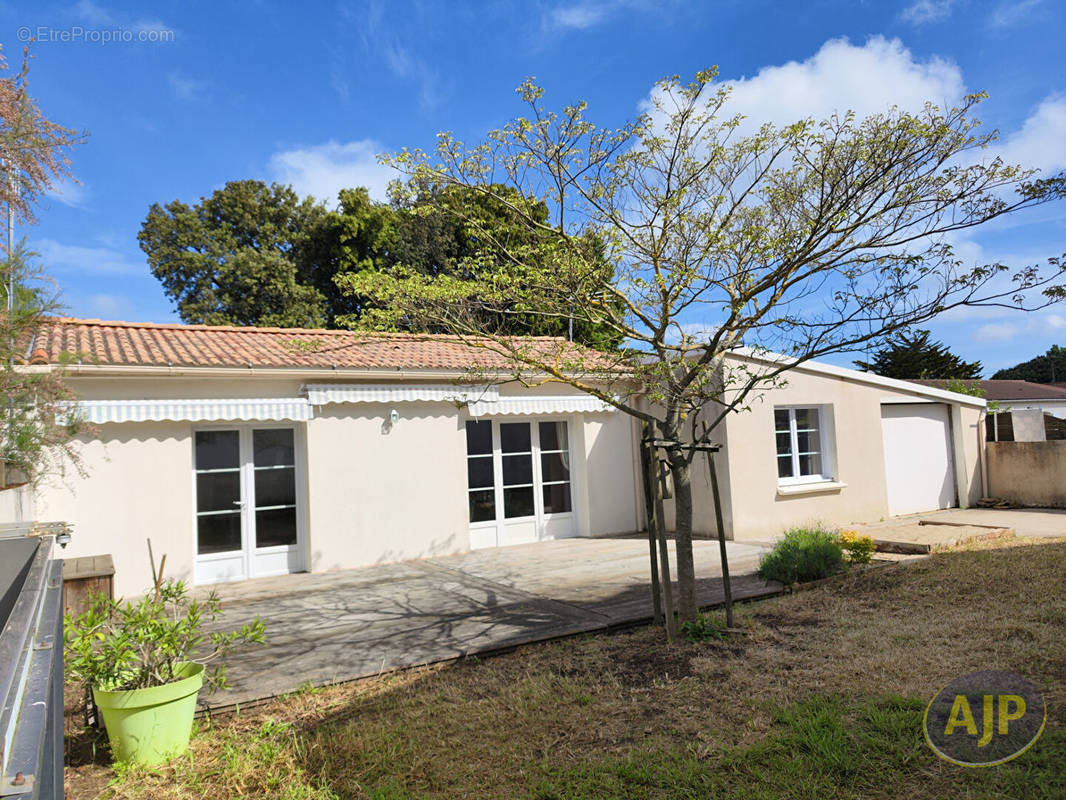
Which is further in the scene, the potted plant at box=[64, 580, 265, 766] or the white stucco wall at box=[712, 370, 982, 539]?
the white stucco wall at box=[712, 370, 982, 539]

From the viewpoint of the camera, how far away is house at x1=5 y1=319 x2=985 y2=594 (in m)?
10.1

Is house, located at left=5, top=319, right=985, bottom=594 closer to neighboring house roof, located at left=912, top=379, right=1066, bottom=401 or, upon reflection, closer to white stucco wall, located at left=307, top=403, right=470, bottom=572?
white stucco wall, located at left=307, top=403, right=470, bottom=572

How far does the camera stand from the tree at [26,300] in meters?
5.85

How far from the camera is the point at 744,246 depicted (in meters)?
6.73

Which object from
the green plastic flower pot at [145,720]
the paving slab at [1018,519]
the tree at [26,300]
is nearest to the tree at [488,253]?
the tree at [26,300]

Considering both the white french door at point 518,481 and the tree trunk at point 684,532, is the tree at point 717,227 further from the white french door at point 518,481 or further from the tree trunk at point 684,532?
the white french door at point 518,481

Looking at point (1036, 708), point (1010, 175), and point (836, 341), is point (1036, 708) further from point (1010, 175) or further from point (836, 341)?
point (1010, 175)

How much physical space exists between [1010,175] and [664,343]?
3631mm

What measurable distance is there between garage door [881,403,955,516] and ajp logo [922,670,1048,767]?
11843mm

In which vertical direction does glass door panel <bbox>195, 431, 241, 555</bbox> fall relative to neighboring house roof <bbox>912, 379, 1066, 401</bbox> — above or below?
below

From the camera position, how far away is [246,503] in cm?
1121

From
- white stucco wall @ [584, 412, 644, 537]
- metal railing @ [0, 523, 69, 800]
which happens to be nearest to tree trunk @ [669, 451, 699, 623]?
metal railing @ [0, 523, 69, 800]

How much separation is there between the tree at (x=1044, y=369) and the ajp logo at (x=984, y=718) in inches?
2859

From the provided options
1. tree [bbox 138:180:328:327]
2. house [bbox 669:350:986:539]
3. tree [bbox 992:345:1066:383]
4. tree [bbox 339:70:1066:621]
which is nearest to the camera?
tree [bbox 339:70:1066:621]
